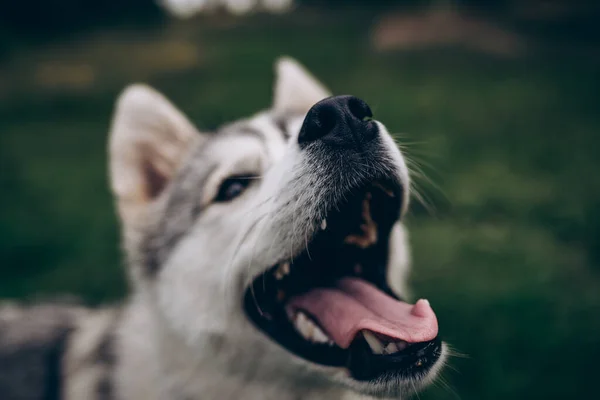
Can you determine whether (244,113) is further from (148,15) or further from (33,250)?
(148,15)

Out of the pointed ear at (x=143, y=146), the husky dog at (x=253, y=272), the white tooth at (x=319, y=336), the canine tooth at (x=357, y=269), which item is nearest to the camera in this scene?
the husky dog at (x=253, y=272)

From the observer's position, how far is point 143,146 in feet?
9.45

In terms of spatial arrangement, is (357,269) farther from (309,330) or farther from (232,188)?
(232,188)

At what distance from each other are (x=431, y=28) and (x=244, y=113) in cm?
838

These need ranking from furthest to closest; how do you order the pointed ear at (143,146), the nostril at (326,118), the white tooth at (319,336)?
the pointed ear at (143,146) < the white tooth at (319,336) < the nostril at (326,118)

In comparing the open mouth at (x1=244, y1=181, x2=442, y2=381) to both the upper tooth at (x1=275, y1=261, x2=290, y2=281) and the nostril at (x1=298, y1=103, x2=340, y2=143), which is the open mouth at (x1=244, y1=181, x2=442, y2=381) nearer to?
the upper tooth at (x1=275, y1=261, x2=290, y2=281)

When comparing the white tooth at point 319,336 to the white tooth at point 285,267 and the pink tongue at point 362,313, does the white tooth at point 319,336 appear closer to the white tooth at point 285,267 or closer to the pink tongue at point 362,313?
the pink tongue at point 362,313

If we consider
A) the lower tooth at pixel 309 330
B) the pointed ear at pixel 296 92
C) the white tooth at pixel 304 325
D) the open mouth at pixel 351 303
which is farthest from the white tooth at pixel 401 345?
the pointed ear at pixel 296 92

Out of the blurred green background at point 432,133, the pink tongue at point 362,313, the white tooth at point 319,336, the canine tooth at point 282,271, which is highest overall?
the canine tooth at point 282,271

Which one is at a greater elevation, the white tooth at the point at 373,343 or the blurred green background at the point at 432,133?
the white tooth at the point at 373,343

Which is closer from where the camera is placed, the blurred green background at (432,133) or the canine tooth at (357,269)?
the canine tooth at (357,269)

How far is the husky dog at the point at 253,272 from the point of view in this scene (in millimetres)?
1979

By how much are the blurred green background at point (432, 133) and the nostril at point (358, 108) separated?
1.29ft

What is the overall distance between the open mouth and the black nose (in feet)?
0.87
